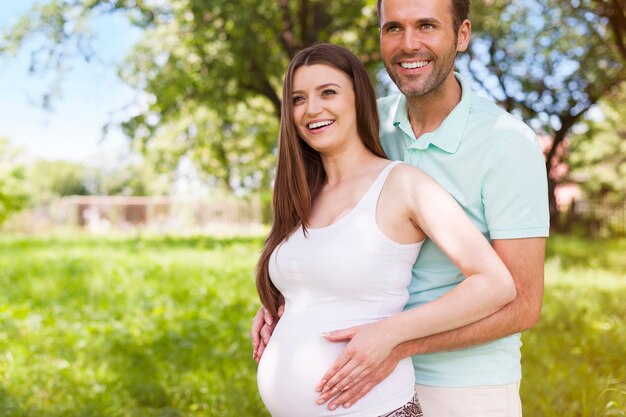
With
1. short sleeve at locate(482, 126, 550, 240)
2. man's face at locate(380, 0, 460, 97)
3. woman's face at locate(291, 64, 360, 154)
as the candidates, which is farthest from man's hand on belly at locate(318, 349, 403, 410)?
man's face at locate(380, 0, 460, 97)

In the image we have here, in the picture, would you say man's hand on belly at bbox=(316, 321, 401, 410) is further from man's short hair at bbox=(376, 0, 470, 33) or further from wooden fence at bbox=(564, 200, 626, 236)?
wooden fence at bbox=(564, 200, 626, 236)

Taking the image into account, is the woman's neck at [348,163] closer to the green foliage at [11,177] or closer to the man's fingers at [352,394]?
the man's fingers at [352,394]

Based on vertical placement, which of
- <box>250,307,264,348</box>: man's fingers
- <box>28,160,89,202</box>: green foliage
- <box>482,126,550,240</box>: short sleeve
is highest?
<box>482,126,550,240</box>: short sleeve

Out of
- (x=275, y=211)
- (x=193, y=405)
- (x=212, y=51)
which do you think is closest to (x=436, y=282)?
(x=275, y=211)

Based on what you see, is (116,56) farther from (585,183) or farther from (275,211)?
(585,183)

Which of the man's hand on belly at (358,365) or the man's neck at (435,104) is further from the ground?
the man's neck at (435,104)

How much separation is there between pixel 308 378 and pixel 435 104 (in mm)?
960

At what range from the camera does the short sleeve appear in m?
2.03

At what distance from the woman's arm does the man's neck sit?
410 millimetres

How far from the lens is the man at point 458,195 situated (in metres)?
2.00

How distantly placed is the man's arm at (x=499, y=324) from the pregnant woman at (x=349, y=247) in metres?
0.04

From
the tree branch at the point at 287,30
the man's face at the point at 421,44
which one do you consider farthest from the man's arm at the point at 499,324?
the tree branch at the point at 287,30

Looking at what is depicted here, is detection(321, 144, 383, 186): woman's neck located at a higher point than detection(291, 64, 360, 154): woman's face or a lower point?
lower

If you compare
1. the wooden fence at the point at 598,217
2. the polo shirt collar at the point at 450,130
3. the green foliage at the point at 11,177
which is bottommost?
the green foliage at the point at 11,177
